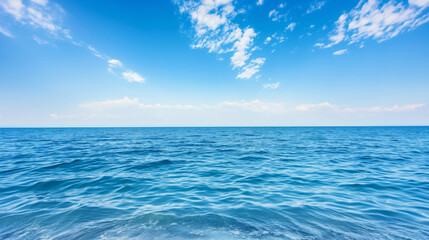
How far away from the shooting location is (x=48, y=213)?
5.63 metres

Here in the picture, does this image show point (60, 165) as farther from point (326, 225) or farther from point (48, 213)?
point (326, 225)

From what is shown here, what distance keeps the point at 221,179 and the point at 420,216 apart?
301 inches

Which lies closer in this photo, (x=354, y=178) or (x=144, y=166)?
(x=354, y=178)

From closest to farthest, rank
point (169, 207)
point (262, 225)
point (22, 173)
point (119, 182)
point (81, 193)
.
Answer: point (262, 225) < point (169, 207) < point (81, 193) < point (119, 182) < point (22, 173)

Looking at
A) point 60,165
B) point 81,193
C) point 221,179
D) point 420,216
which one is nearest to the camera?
point 420,216

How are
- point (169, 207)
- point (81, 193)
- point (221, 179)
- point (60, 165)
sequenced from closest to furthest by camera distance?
point (169, 207), point (81, 193), point (221, 179), point (60, 165)

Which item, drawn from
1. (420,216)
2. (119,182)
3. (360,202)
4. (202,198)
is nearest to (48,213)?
(119,182)

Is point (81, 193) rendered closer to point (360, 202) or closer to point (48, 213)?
point (48, 213)

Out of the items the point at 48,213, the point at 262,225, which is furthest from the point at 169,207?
the point at 48,213

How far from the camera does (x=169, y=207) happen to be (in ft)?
20.1

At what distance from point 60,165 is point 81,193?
7.60 metres

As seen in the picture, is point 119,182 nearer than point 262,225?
No

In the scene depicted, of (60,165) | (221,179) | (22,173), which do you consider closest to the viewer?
(221,179)

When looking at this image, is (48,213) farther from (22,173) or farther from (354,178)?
(354,178)
